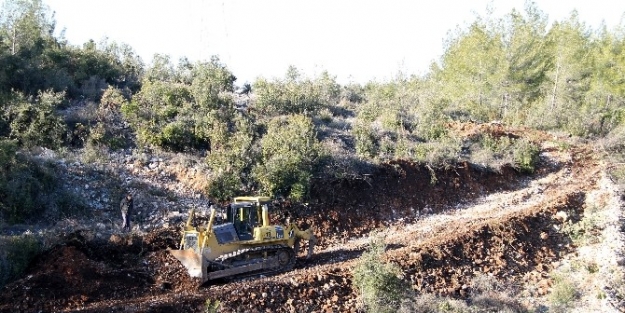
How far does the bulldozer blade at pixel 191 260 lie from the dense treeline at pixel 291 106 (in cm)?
393

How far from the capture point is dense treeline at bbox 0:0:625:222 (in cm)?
1752

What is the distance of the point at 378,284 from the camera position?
12242 millimetres

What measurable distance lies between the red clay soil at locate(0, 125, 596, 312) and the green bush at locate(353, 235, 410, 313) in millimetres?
600

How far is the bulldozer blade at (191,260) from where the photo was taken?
41.5ft

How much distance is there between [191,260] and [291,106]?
10.6 m

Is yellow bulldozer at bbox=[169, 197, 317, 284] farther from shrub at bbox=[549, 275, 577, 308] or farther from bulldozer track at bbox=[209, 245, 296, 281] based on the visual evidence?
shrub at bbox=[549, 275, 577, 308]

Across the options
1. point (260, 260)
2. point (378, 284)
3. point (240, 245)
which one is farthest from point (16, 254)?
point (378, 284)

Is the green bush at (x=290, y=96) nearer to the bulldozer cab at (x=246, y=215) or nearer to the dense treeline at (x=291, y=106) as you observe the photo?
the dense treeline at (x=291, y=106)

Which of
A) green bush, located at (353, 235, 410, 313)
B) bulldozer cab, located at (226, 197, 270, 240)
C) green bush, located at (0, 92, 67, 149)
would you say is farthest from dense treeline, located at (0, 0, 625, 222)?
green bush, located at (353, 235, 410, 313)

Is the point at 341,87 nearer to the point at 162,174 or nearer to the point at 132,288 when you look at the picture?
the point at 162,174

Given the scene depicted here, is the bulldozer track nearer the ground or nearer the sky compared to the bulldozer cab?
nearer the ground

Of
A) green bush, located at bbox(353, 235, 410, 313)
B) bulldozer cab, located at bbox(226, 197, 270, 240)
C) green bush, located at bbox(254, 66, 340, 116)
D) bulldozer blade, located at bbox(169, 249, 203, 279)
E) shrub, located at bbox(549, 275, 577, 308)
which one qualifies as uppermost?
green bush, located at bbox(254, 66, 340, 116)

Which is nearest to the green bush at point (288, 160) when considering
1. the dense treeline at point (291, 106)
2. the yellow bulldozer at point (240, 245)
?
the dense treeline at point (291, 106)

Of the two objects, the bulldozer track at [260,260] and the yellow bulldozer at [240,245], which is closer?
the yellow bulldozer at [240,245]
